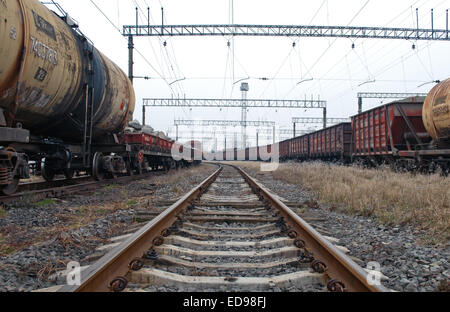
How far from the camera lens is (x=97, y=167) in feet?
31.9

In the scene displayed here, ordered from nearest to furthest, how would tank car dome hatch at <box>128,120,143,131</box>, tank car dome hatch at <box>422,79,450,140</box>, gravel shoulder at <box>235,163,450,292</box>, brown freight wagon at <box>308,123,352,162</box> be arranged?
gravel shoulder at <box>235,163,450,292</box>, tank car dome hatch at <box>422,79,450,140</box>, tank car dome hatch at <box>128,120,143,131</box>, brown freight wagon at <box>308,123,352,162</box>

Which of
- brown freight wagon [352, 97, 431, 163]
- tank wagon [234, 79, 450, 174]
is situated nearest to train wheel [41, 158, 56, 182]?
tank wagon [234, 79, 450, 174]

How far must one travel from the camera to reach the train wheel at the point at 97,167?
9535 mm

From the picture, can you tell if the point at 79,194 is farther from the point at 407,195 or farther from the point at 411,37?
the point at 411,37

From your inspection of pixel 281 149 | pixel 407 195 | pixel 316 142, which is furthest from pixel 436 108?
pixel 281 149

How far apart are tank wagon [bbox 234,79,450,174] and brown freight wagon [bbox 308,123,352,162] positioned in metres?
0.06

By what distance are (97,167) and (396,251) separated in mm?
8617

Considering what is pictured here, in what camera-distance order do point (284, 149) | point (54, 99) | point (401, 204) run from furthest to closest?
point (284, 149) → point (54, 99) → point (401, 204)

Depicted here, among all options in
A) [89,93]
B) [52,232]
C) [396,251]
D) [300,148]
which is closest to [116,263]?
[52,232]

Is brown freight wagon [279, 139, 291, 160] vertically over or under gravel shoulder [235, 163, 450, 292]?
over

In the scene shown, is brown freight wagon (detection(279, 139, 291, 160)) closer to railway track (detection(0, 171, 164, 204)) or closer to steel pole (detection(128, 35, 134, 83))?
steel pole (detection(128, 35, 134, 83))

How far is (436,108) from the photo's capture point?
10.9m

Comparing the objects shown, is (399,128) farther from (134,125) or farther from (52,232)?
(52,232)

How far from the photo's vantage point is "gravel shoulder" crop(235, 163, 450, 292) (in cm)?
250
